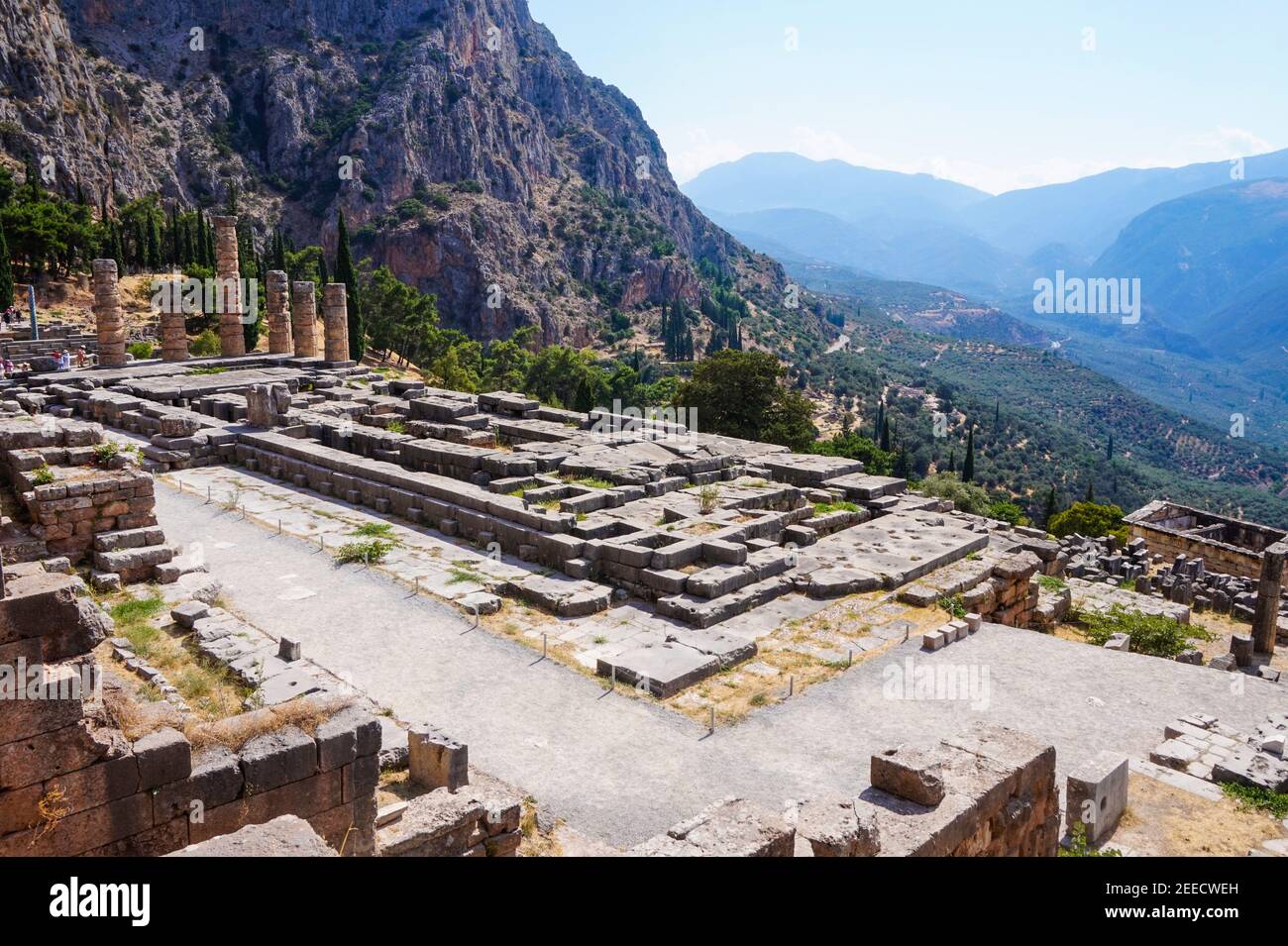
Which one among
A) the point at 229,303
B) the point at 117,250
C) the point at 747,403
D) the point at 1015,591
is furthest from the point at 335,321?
the point at 1015,591

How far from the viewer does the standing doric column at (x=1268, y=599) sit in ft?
57.2

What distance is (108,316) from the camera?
1253 inches

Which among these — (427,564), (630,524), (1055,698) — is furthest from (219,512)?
(1055,698)

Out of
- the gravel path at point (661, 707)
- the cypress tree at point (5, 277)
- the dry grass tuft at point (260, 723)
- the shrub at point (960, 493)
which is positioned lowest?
the shrub at point (960, 493)

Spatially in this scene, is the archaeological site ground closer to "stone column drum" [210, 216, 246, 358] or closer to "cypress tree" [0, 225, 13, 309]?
"cypress tree" [0, 225, 13, 309]

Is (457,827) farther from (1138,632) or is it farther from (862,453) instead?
(862,453)

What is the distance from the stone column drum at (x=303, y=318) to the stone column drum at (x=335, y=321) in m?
0.93

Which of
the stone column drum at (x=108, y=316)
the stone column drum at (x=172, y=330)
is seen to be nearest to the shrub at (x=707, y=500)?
the stone column drum at (x=108, y=316)

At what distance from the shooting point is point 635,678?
10.7m

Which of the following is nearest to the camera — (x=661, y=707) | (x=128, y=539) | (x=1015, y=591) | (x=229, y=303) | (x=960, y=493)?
(x=661, y=707)

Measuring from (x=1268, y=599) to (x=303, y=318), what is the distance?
103ft

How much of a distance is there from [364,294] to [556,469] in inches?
1532

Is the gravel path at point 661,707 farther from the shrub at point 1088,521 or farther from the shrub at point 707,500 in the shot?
the shrub at point 1088,521
